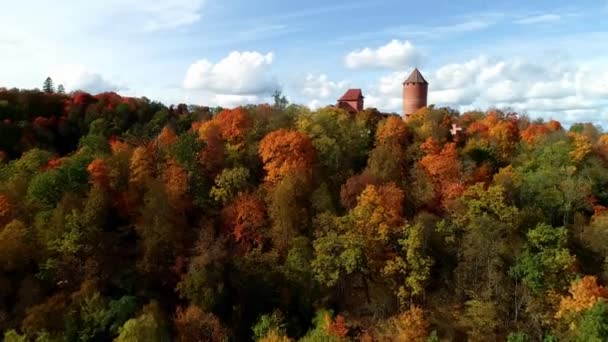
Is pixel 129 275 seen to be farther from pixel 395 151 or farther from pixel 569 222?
pixel 569 222

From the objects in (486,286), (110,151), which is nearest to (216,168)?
(110,151)

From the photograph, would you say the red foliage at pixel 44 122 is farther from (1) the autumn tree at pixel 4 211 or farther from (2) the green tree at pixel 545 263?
(2) the green tree at pixel 545 263

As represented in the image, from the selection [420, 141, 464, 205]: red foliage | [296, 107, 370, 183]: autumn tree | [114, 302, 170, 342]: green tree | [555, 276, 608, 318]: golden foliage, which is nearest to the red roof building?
[296, 107, 370, 183]: autumn tree

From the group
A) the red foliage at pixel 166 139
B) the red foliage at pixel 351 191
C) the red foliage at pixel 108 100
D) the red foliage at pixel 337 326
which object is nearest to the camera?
the red foliage at pixel 337 326

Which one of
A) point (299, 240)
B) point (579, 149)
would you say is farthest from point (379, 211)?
point (579, 149)

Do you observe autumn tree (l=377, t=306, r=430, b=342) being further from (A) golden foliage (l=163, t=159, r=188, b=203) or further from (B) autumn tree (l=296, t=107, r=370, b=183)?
(A) golden foliage (l=163, t=159, r=188, b=203)

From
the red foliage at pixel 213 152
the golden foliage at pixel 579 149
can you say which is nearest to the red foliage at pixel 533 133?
the golden foliage at pixel 579 149
